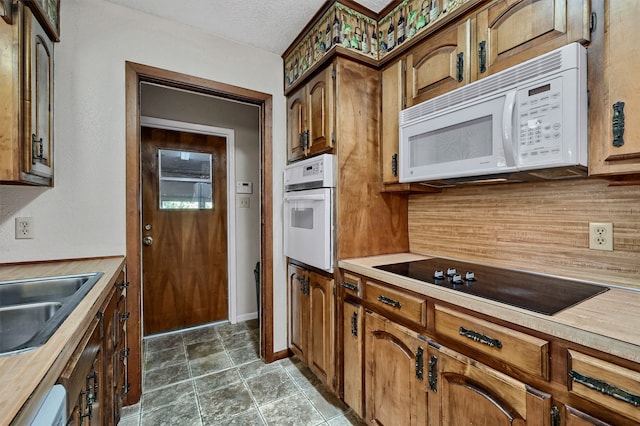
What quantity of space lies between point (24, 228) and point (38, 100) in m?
0.69

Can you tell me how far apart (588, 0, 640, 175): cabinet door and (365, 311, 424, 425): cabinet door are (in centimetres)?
91

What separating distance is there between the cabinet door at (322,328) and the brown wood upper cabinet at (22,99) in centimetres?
148

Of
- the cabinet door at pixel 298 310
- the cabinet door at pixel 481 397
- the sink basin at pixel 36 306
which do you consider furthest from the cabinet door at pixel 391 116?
the sink basin at pixel 36 306

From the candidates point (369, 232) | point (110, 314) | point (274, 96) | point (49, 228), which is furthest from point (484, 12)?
point (49, 228)

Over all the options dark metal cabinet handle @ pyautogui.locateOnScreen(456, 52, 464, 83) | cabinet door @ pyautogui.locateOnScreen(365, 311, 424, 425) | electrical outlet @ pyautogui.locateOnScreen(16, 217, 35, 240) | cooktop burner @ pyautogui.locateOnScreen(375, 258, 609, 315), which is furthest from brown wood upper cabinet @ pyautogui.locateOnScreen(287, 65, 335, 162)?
electrical outlet @ pyautogui.locateOnScreen(16, 217, 35, 240)

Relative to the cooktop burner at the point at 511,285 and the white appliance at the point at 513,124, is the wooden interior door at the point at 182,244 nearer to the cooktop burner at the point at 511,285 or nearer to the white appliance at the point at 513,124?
the cooktop burner at the point at 511,285

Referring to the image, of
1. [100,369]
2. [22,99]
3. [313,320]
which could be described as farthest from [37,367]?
[313,320]

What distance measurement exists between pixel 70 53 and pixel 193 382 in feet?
7.05

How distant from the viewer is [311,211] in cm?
182

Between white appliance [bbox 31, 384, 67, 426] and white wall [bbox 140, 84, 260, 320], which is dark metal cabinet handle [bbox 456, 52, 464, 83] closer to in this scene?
white appliance [bbox 31, 384, 67, 426]

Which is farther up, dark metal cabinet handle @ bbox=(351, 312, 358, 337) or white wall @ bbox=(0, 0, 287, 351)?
white wall @ bbox=(0, 0, 287, 351)

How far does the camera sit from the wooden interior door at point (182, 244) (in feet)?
8.79

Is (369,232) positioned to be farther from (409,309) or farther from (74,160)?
(74,160)

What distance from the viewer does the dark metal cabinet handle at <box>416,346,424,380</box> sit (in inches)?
46.2
